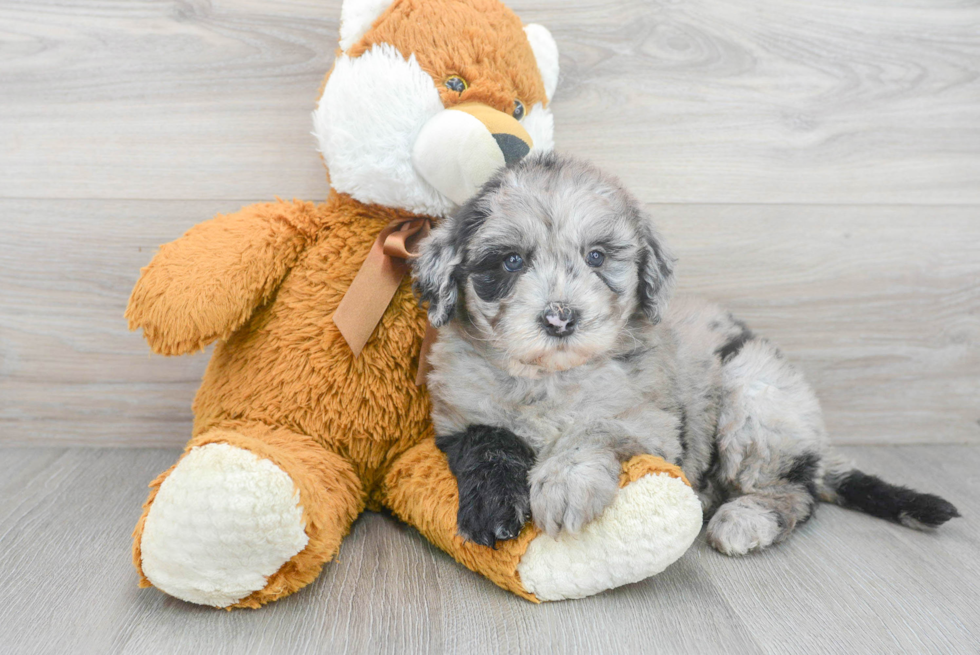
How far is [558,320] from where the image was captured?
4.11 feet

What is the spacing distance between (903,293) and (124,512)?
2336 millimetres

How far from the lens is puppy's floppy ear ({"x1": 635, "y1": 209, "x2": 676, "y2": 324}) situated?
146 cm

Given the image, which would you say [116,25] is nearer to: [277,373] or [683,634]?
[277,373]

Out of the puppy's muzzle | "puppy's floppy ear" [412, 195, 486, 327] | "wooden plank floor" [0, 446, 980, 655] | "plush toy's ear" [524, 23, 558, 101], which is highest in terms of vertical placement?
"plush toy's ear" [524, 23, 558, 101]

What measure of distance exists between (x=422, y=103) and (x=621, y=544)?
39.3 inches

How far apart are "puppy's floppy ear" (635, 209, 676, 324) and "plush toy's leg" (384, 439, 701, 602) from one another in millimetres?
313

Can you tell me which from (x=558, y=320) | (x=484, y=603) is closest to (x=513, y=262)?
(x=558, y=320)

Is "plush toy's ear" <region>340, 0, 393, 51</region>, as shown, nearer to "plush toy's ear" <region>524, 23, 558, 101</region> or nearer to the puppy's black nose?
"plush toy's ear" <region>524, 23, 558, 101</region>

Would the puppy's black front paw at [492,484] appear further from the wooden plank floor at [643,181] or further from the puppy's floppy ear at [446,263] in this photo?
the wooden plank floor at [643,181]

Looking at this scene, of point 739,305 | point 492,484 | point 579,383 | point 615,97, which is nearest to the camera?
point 492,484

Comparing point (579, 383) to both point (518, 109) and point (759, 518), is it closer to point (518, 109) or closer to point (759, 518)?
point (759, 518)

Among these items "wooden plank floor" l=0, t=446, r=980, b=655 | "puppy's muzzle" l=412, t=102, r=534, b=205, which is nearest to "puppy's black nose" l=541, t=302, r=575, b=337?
"puppy's muzzle" l=412, t=102, r=534, b=205

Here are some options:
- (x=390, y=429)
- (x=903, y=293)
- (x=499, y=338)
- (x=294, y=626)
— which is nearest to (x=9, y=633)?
(x=294, y=626)

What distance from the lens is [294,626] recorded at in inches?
50.7
